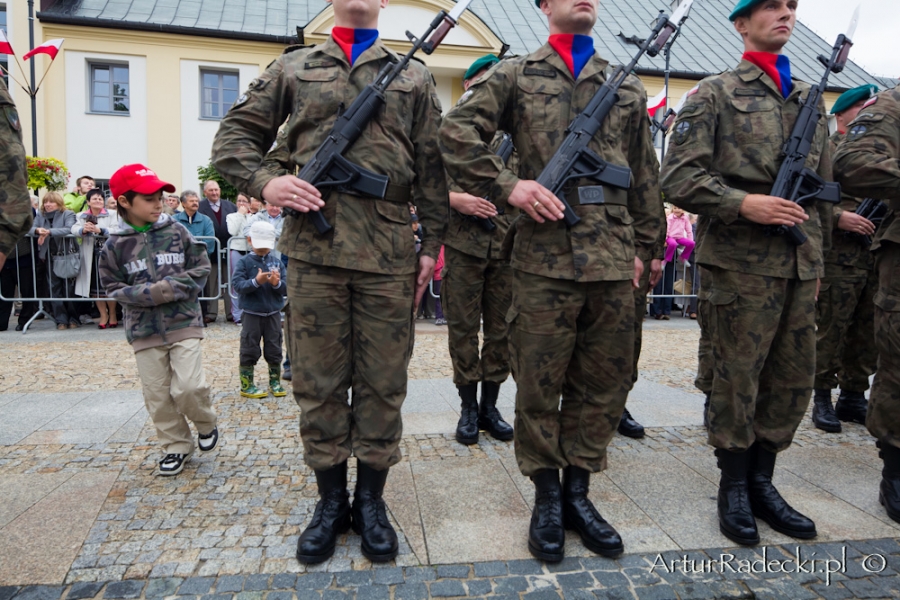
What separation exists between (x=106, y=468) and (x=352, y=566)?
6.32 feet

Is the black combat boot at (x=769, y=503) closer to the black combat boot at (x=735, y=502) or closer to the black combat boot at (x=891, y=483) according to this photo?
the black combat boot at (x=735, y=502)

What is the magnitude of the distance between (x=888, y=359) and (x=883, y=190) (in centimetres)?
85

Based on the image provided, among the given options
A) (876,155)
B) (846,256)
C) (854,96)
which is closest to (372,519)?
(876,155)

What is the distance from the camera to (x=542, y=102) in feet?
9.29

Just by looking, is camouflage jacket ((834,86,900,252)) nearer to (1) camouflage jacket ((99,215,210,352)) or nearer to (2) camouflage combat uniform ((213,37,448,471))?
(2) camouflage combat uniform ((213,37,448,471))

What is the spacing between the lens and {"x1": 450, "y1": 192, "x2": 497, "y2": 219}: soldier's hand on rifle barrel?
405 cm

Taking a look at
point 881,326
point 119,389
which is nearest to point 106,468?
point 119,389

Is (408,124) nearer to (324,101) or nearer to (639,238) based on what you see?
(324,101)

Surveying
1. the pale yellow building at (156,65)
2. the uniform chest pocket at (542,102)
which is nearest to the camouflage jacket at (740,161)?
the uniform chest pocket at (542,102)

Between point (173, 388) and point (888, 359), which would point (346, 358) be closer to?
point (173, 388)

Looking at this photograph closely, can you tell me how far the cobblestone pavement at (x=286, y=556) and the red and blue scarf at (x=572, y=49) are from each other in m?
2.08

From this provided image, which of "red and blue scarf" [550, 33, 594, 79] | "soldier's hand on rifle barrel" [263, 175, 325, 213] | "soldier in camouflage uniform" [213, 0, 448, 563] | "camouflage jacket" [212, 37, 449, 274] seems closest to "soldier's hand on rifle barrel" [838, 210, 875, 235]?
"red and blue scarf" [550, 33, 594, 79]

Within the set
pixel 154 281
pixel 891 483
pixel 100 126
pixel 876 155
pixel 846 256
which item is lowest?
pixel 891 483

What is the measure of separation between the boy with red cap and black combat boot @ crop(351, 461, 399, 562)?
136 cm
